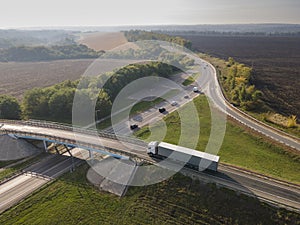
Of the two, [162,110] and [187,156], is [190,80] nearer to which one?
[162,110]

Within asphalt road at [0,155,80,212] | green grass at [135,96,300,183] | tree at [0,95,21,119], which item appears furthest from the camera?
tree at [0,95,21,119]

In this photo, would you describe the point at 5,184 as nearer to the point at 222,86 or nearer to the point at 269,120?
the point at 269,120

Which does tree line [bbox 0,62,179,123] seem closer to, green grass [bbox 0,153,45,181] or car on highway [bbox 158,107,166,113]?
car on highway [bbox 158,107,166,113]

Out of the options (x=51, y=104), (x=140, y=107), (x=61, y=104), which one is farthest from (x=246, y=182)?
(x=51, y=104)

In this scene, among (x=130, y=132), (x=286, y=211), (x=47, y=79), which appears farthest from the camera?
(x=47, y=79)

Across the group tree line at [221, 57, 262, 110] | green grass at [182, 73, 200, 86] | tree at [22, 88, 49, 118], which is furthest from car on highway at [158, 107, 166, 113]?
green grass at [182, 73, 200, 86]

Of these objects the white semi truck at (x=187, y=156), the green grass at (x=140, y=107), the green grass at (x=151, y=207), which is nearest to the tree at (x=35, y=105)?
the green grass at (x=140, y=107)

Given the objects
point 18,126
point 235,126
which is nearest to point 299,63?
point 235,126
